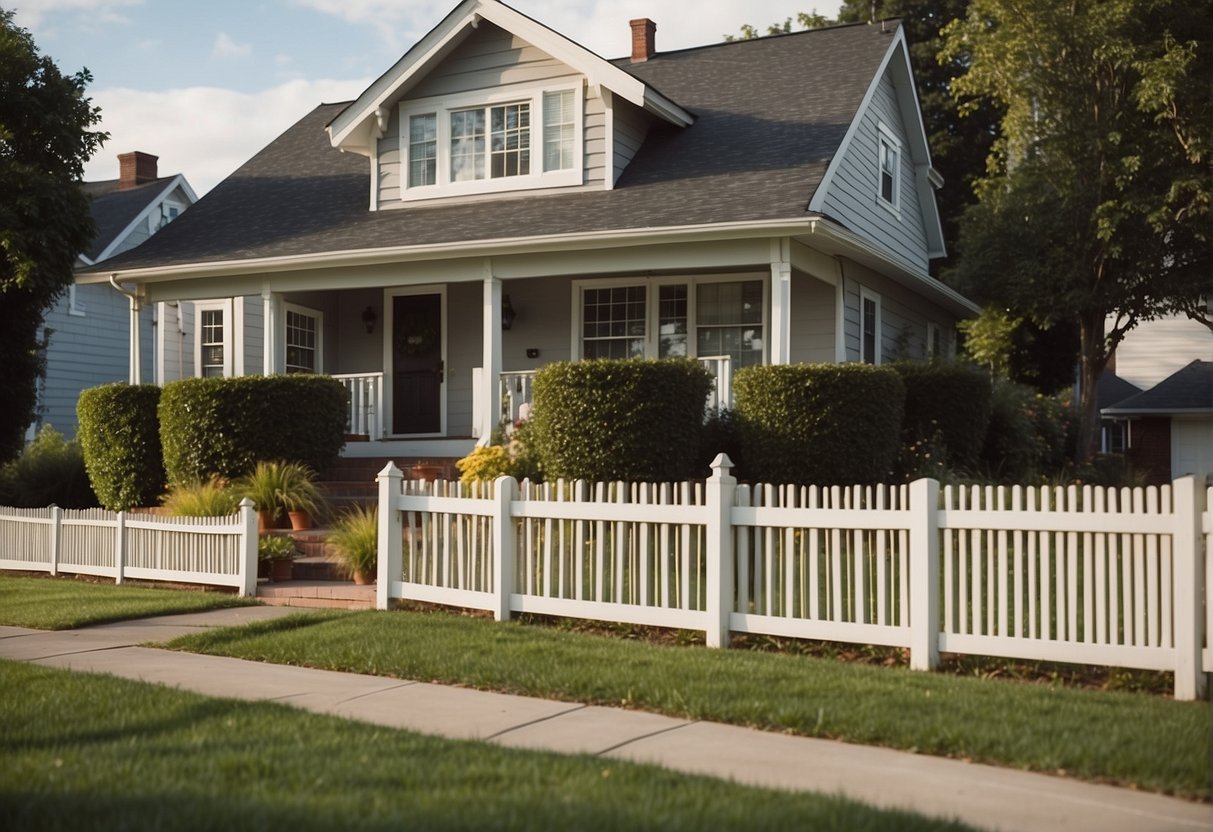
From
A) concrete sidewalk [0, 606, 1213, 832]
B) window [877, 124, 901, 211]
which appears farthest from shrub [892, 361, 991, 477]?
concrete sidewalk [0, 606, 1213, 832]

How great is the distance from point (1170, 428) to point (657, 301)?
46.1 ft

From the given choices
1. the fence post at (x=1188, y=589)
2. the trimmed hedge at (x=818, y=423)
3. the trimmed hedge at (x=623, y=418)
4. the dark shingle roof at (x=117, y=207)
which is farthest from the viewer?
the dark shingle roof at (x=117, y=207)

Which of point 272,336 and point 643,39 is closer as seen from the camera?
point 272,336

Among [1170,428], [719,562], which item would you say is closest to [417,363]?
[719,562]

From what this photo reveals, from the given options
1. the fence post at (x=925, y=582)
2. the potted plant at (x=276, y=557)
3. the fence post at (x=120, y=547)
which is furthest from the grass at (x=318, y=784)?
the fence post at (x=120, y=547)

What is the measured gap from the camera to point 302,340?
749 inches

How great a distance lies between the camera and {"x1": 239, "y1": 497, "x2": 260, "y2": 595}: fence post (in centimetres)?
1130

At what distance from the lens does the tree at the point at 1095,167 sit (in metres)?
17.7

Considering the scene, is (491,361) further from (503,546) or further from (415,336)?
(503,546)

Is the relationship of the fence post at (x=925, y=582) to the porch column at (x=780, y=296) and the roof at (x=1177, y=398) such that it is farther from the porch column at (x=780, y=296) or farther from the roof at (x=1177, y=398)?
the roof at (x=1177, y=398)

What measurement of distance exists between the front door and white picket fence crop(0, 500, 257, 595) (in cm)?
590

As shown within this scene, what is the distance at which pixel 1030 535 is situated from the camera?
7.32 meters

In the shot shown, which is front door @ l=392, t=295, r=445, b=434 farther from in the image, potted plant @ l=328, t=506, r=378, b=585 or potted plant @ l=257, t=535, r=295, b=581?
potted plant @ l=328, t=506, r=378, b=585

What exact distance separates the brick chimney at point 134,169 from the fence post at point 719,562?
27239mm
